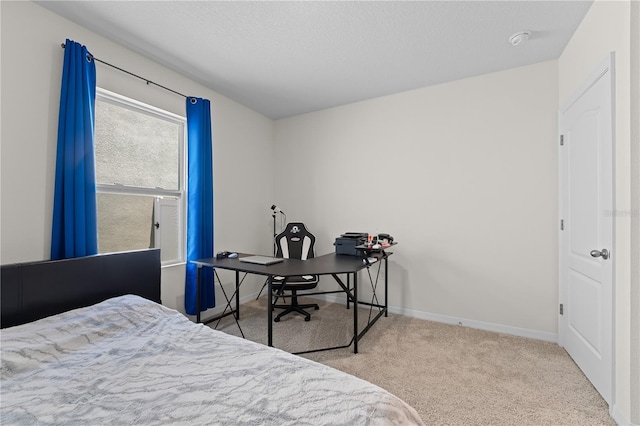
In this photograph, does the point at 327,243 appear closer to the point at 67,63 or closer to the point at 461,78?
the point at 461,78

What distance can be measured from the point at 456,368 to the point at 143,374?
85.0 inches

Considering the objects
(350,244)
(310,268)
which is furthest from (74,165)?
(350,244)

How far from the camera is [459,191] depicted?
10.1 feet

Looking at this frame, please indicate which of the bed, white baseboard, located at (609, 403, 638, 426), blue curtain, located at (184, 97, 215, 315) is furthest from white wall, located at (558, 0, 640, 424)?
blue curtain, located at (184, 97, 215, 315)

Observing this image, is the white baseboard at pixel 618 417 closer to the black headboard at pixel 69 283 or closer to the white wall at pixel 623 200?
the white wall at pixel 623 200

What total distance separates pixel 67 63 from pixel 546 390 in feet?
13.4

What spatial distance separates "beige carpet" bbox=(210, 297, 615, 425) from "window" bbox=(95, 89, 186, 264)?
126 centimetres

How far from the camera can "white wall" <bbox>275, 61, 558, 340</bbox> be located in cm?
270

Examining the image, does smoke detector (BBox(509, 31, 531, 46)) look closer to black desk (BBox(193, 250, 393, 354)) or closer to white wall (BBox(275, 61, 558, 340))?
white wall (BBox(275, 61, 558, 340))

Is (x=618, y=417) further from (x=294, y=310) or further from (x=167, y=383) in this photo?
(x=294, y=310)

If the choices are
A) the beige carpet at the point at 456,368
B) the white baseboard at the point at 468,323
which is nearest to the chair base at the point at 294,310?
the beige carpet at the point at 456,368

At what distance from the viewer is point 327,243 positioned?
12.9 ft

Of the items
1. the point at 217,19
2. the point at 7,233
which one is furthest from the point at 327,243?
the point at 7,233

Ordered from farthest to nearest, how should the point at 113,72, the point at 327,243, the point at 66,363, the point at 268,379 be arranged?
the point at 327,243 < the point at 113,72 < the point at 66,363 < the point at 268,379
